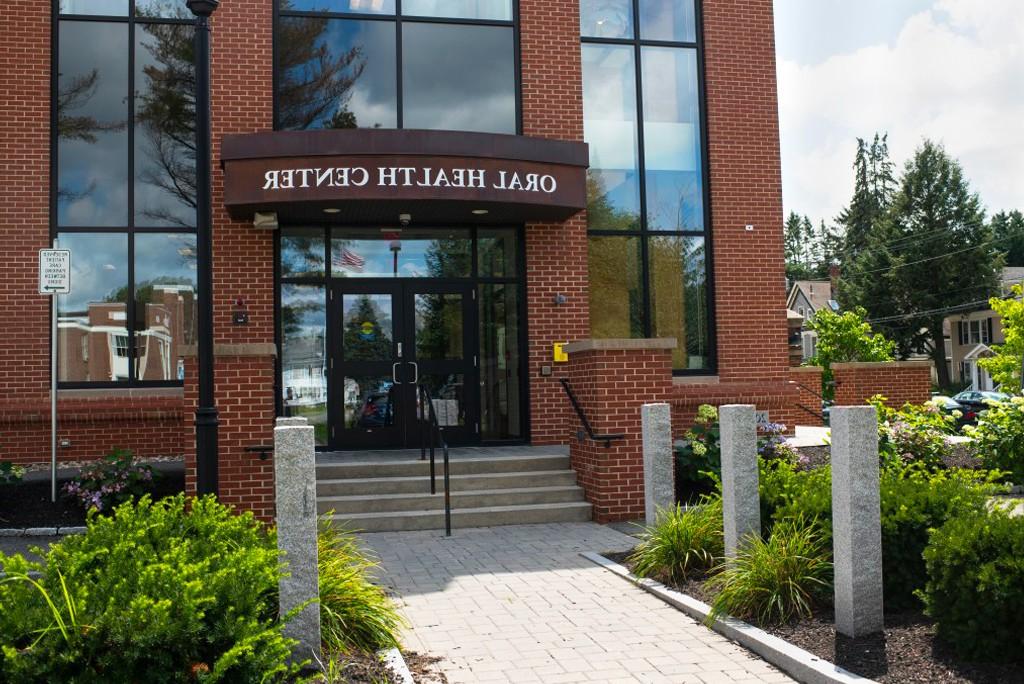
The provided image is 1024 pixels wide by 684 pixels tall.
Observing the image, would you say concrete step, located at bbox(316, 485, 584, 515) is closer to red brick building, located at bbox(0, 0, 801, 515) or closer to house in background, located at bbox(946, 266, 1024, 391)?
red brick building, located at bbox(0, 0, 801, 515)

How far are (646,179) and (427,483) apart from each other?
5935 mm

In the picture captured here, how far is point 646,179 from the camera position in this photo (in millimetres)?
14023

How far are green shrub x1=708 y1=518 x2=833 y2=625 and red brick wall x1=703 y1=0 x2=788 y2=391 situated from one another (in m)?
7.73

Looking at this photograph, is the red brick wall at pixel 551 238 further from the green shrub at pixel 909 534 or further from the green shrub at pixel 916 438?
the green shrub at pixel 909 534

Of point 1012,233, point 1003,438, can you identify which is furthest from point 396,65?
point 1012,233

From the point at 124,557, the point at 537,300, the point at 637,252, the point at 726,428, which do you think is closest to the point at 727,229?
the point at 637,252

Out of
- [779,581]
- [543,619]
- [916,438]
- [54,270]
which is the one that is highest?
[54,270]

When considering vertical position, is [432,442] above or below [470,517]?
above

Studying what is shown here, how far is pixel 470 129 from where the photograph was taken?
1329 cm

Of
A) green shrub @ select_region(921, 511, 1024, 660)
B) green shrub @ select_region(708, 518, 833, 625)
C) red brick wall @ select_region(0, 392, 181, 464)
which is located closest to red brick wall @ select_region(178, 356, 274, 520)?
red brick wall @ select_region(0, 392, 181, 464)

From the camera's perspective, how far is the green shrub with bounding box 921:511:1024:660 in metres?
4.81

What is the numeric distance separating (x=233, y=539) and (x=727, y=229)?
10.1 meters

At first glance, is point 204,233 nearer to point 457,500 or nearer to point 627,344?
point 457,500

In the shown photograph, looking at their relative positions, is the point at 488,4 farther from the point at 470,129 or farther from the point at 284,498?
the point at 284,498
